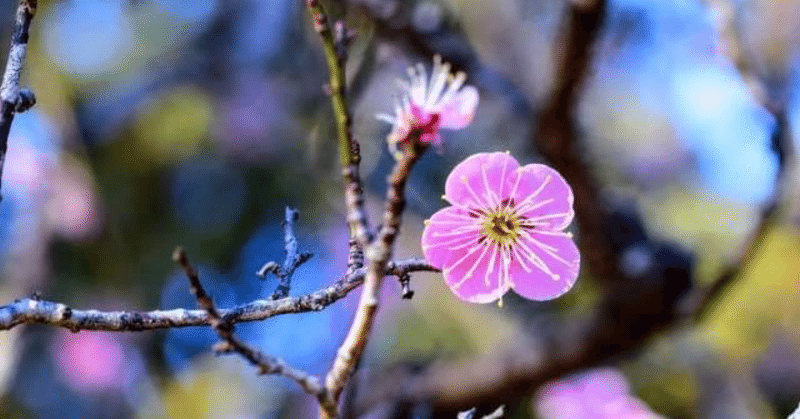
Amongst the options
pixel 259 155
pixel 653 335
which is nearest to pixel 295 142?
pixel 259 155

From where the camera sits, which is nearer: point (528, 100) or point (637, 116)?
point (528, 100)

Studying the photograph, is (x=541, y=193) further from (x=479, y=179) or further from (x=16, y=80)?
(x=16, y=80)

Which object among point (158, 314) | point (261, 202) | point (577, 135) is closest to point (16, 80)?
point (158, 314)

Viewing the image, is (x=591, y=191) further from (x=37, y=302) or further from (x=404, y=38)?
(x=37, y=302)

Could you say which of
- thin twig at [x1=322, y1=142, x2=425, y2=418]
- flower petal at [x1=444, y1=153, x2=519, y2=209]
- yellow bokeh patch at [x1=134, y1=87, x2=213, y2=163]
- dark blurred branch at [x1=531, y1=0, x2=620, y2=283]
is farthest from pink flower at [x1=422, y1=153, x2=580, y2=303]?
yellow bokeh patch at [x1=134, y1=87, x2=213, y2=163]

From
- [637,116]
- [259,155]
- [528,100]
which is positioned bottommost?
[528,100]

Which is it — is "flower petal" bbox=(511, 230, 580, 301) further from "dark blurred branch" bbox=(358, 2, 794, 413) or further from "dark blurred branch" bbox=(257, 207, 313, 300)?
"dark blurred branch" bbox=(358, 2, 794, 413)
